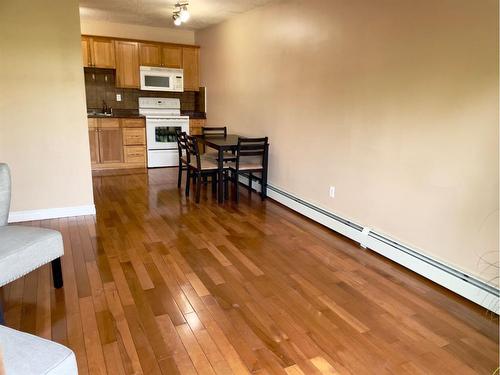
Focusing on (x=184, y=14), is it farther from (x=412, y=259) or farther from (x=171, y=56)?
(x=412, y=259)

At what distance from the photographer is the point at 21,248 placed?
218cm

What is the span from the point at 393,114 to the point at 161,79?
15.6 ft

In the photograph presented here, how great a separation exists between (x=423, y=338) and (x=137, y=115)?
18.8ft

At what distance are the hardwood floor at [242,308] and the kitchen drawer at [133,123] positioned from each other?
3015mm

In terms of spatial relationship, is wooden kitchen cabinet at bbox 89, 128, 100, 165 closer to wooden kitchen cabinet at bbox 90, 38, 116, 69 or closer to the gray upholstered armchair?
wooden kitchen cabinet at bbox 90, 38, 116, 69

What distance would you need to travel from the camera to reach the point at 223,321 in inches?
87.6

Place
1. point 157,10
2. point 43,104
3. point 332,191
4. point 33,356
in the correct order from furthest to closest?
point 157,10 → point 332,191 → point 43,104 → point 33,356

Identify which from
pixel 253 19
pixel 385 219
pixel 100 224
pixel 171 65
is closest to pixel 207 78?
pixel 171 65

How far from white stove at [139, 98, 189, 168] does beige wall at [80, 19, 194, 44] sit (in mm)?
1111

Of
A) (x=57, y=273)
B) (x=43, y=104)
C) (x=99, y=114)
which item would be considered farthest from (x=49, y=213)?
(x=99, y=114)

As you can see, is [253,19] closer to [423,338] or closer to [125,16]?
[125,16]

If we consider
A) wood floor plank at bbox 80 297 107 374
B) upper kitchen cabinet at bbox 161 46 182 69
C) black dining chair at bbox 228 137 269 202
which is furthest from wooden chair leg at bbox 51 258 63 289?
upper kitchen cabinet at bbox 161 46 182 69

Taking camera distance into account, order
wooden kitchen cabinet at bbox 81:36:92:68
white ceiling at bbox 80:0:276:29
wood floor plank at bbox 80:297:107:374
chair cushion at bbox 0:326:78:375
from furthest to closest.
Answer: wooden kitchen cabinet at bbox 81:36:92:68 → white ceiling at bbox 80:0:276:29 → wood floor plank at bbox 80:297:107:374 → chair cushion at bbox 0:326:78:375

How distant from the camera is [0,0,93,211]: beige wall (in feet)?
11.4
